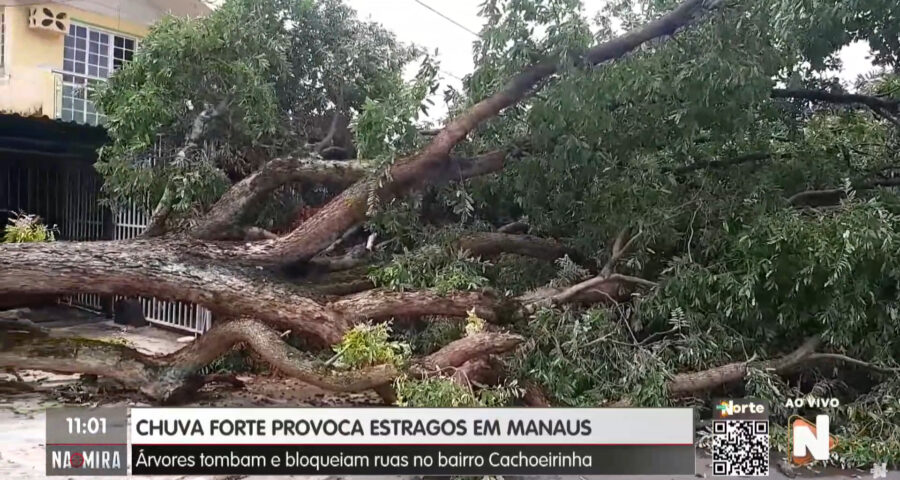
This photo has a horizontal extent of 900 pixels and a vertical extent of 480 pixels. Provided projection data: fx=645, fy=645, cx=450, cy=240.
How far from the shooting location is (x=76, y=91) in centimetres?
729

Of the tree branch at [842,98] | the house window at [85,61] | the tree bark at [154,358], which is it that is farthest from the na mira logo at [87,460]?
the house window at [85,61]

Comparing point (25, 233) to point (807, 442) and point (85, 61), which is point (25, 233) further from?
point (807, 442)

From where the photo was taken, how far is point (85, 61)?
7879mm

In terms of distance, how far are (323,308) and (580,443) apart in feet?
5.67

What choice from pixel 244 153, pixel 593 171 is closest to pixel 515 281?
pixel 593 171

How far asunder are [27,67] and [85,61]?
812 millimetres

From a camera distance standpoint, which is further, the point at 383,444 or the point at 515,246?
the point at 515,246

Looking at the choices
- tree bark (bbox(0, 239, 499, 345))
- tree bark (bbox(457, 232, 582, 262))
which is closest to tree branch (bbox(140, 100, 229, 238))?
tree bark (bbox(0, 239, 499, 345))

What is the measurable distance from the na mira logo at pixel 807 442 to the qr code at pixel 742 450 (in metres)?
0.19

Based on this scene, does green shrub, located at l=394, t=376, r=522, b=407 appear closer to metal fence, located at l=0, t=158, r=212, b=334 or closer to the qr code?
the qr code

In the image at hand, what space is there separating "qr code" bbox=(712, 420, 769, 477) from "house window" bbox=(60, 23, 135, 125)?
23.3ft

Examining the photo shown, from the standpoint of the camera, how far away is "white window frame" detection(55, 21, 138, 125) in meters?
7.29

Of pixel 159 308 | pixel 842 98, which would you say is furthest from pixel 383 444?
pixel 159 308

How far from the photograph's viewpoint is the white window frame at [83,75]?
729cm
